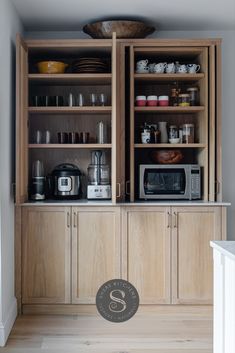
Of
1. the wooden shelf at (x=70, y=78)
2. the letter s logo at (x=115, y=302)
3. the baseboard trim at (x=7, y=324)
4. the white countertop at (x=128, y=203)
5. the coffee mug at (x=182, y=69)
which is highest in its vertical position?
the coffee mug at (x=182, y=69)

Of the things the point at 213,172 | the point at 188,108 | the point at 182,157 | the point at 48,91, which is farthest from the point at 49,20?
the point at 213,172

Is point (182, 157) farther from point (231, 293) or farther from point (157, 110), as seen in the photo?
point (231, 293)

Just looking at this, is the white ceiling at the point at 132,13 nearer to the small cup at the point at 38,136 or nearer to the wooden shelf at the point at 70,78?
the wooden shelf at the point at 70,78

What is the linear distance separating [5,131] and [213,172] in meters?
1.61

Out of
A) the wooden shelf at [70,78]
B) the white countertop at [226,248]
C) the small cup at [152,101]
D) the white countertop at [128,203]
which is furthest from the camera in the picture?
the small cup at [152,101]

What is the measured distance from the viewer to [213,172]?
3514mm

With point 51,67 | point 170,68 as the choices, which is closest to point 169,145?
point 170,68

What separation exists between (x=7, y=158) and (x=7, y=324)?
1.14 metres

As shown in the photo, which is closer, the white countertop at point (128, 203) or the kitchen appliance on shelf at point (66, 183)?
the white countertop at point (128, 203)

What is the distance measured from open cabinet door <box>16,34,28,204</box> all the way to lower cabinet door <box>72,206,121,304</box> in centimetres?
47

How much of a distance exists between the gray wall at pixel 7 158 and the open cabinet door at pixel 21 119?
58 mm

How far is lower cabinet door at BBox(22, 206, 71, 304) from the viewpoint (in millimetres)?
3406

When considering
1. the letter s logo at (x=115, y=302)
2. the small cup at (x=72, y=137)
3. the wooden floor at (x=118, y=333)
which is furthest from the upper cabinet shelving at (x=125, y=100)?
the wooden floor at (x=118, y=333)

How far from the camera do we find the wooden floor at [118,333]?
2830 mm
